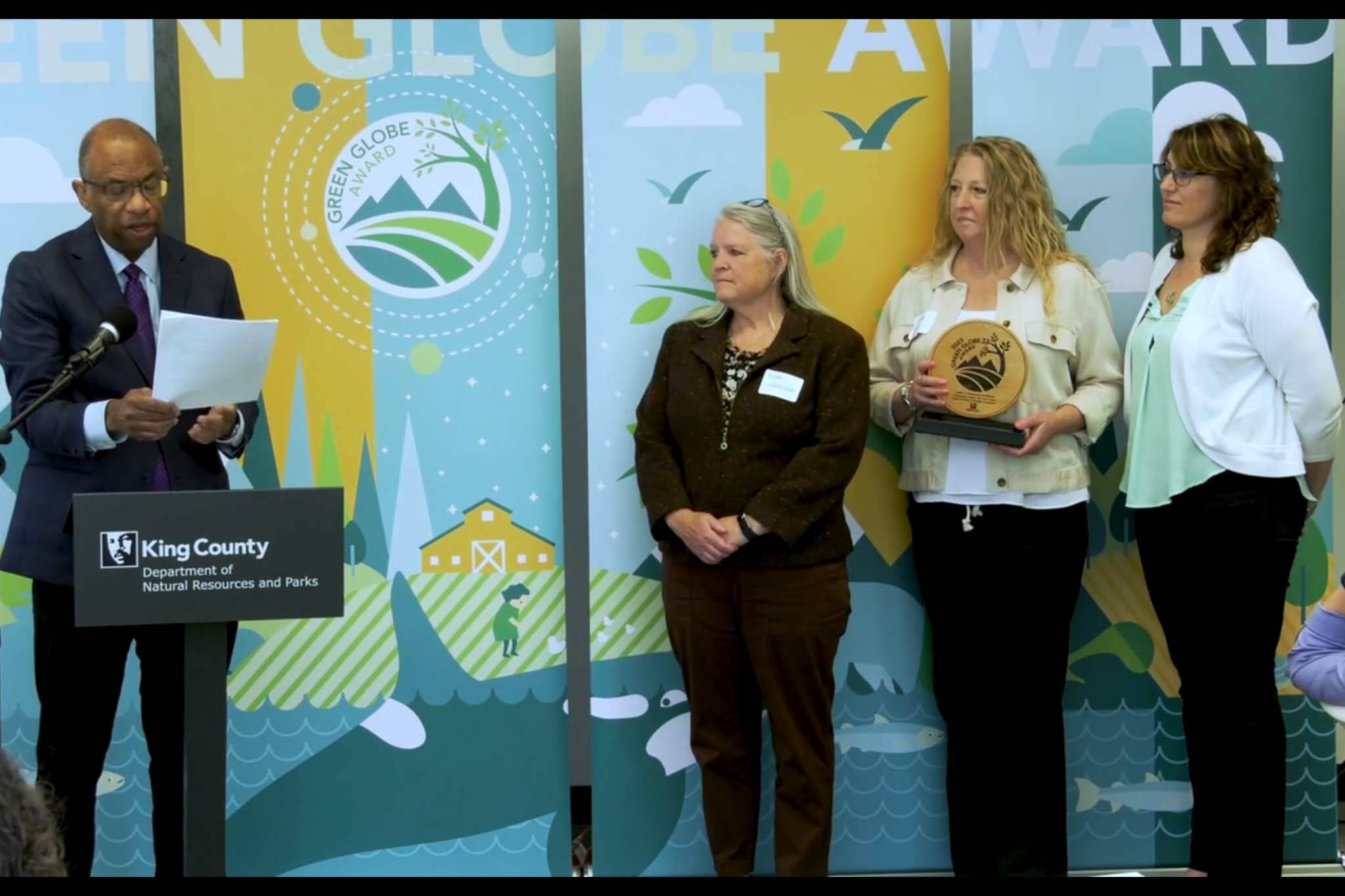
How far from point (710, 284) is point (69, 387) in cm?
173

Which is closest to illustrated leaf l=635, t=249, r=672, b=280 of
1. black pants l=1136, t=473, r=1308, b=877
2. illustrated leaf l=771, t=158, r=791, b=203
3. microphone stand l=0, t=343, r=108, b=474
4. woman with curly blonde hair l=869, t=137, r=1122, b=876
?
illustrated leaf l=771, t=158, r=791, b=203

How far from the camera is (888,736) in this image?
4.10 metres

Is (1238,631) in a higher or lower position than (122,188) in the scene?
lower

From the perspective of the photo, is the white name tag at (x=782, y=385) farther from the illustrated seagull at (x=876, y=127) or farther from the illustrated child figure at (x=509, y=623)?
the illustrated child figure at (x=509, y=623)

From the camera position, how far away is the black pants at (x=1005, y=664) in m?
3.77

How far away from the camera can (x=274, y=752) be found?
401 cm

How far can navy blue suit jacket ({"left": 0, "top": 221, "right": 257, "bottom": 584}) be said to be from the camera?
11.2 ft

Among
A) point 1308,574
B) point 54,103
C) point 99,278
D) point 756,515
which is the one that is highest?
point 54,103

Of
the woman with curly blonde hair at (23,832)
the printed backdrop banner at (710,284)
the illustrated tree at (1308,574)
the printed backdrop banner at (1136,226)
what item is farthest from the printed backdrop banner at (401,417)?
the woman with curly blonde hair at (23,832)

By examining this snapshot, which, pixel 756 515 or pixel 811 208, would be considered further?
pixel 811 208

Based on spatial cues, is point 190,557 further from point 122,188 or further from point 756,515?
point 756,515

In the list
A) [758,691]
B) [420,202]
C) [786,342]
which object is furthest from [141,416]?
[758,691]

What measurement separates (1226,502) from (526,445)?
1898mm
